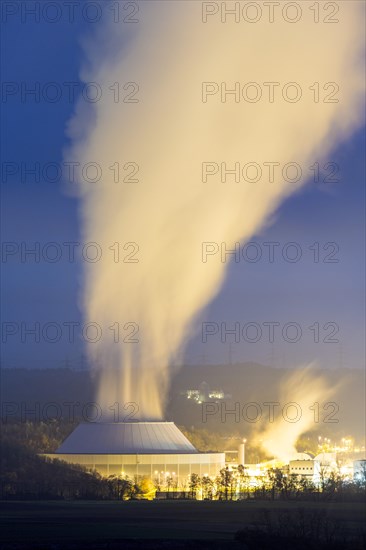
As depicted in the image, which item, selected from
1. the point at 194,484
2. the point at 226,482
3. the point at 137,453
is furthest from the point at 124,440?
the point at 226,482

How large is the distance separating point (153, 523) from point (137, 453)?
53.6 meters

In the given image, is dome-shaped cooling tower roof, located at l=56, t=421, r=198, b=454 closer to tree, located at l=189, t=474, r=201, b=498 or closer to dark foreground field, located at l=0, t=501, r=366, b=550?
tree, located at l=189, t=474, r=201, b=498

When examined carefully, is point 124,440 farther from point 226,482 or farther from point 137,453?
point 226,482

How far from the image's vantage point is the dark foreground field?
59.8 m

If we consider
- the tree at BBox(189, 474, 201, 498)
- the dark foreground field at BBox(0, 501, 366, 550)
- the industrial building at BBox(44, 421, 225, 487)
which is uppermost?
the industrial building at BBox(44, 421, 225, 487)

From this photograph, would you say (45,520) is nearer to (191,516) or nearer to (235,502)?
(191,516)

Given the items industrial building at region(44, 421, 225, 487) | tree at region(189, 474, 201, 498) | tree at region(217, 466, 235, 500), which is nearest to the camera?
tree at region(217, 466, 235, 500)

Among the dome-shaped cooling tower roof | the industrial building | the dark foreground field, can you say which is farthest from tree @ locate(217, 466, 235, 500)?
the dark foreground field

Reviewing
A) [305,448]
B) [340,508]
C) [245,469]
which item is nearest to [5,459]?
[245,469]

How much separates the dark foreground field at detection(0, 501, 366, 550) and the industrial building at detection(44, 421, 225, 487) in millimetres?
27862

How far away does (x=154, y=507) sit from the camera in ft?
295

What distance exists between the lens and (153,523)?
240 ft

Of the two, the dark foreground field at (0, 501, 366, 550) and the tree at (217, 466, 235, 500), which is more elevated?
the tree at (217, 466, 235, 500)

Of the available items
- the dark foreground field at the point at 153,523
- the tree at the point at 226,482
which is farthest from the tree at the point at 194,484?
the dark foreground field at the point at 153,523
